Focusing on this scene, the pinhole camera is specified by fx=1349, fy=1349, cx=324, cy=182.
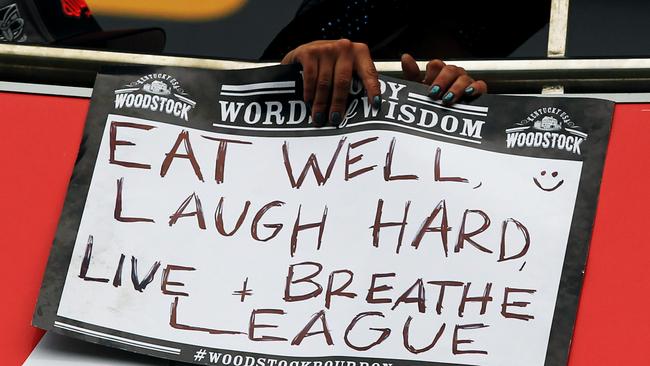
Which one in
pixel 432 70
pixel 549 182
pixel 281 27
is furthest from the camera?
pixel 281 27

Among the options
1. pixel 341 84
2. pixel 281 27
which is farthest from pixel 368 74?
pixel 281 27

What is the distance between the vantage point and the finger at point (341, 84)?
214cm

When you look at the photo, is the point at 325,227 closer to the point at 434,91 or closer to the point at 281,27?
the point at 434,91

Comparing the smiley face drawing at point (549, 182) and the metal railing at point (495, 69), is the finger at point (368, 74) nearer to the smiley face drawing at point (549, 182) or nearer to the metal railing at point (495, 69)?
the metal railing at point (495, 69)

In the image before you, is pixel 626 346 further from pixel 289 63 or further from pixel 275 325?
pixel 289 63

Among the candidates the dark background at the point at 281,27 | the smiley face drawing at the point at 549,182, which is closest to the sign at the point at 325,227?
the smiley face drawing at the point at 549,182

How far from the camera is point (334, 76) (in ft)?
7.06

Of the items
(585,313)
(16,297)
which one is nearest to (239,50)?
(16,297)

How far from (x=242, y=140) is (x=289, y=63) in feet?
0.50

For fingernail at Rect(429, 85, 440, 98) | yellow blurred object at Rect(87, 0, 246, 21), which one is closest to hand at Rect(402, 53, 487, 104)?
fingernail at Rect(429, 85, 440, 98)

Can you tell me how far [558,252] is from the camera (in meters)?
2.04

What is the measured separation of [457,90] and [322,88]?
22 centimetres

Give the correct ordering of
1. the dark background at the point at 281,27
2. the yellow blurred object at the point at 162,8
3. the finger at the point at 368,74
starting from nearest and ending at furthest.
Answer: the finger at the point at 368,74 < the dark background at the point at 281,27 < the yellow blurred object at the point at 162,8

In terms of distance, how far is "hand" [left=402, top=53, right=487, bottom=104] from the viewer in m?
2.15
